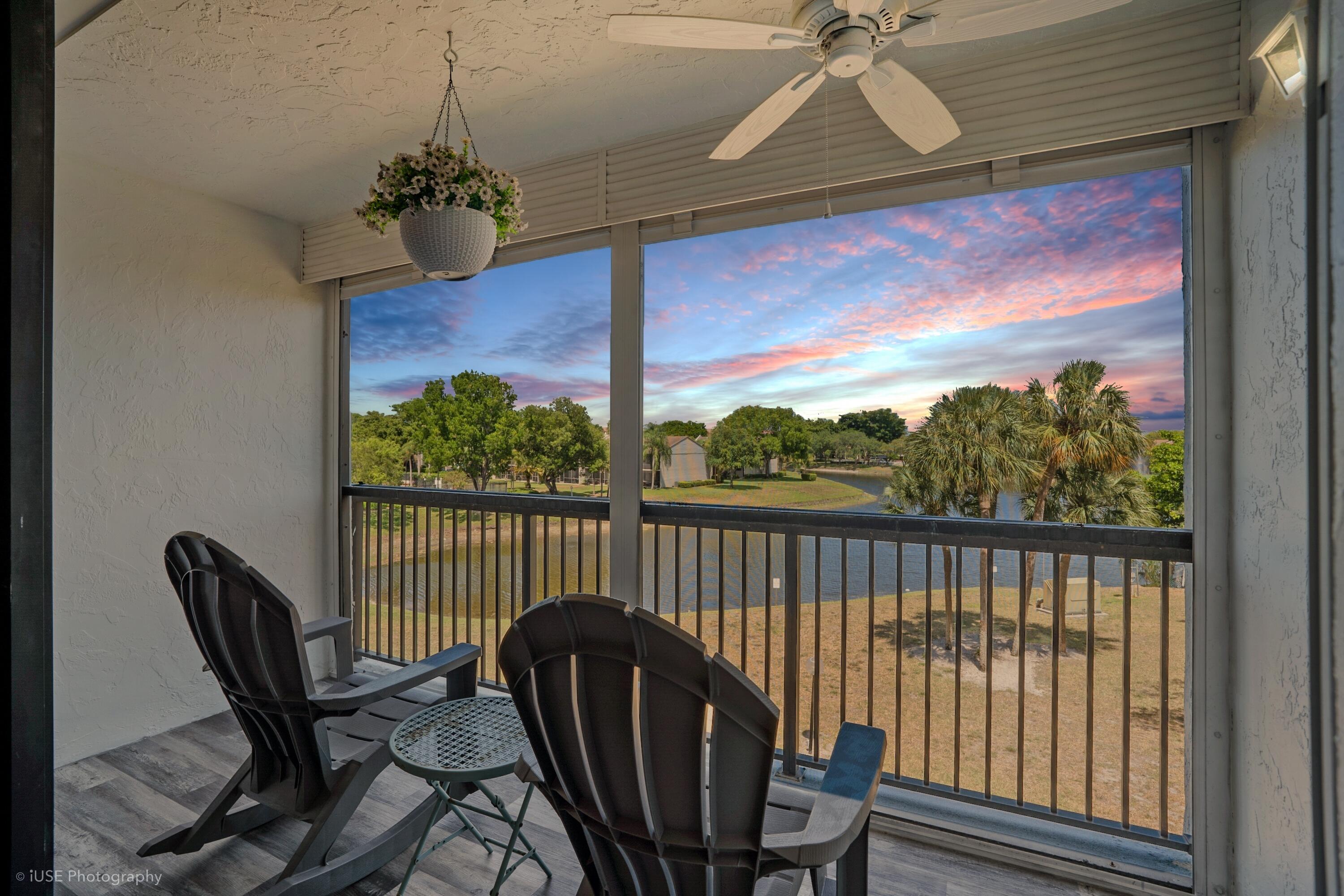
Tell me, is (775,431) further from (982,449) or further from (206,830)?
(206,830)

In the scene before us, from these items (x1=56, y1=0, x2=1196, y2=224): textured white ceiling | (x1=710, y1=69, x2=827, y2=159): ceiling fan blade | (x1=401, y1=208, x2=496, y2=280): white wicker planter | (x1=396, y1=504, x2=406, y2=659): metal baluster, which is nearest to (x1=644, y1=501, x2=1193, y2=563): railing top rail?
(x1=401, y1=208, x2=496, y2=280): white wicker planter

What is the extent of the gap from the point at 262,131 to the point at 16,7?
228cm

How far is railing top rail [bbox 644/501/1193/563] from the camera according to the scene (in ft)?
6.46

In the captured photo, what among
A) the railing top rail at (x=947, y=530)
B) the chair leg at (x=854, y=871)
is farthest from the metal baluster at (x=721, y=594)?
the chair leg at (x=854, y=871)

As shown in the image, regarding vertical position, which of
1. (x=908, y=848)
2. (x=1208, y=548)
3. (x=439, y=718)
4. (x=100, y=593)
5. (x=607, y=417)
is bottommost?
(x=908, y=848)

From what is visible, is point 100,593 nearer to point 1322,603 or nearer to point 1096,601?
point 1322,603

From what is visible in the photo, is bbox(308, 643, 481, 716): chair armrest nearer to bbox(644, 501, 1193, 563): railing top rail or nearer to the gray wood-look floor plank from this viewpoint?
the gray wood-look floor plank

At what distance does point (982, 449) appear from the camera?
2.25 m

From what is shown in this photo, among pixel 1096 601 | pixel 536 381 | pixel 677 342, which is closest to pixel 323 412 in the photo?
pixel 536 381

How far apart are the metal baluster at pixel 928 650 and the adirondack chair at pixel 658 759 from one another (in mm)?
1191

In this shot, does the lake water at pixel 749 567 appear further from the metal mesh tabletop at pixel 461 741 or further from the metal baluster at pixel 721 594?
the metal mesh tabletop at pixel 461 741

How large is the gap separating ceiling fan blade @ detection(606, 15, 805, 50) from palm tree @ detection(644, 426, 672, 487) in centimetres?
163

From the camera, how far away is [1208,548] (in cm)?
187

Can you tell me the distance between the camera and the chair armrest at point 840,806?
1104mm
